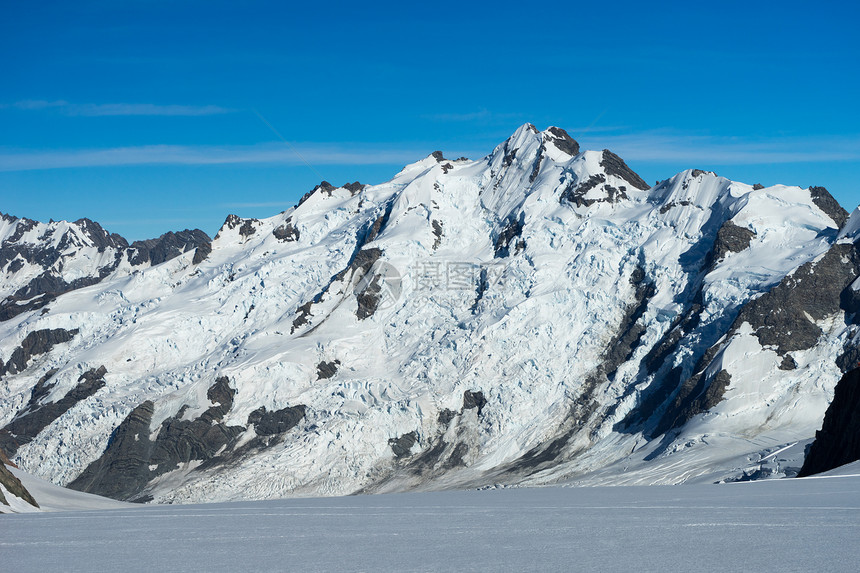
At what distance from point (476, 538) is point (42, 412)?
15436 cm

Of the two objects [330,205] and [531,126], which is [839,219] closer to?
[531,126]

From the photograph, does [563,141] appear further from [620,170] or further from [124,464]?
[124,464]

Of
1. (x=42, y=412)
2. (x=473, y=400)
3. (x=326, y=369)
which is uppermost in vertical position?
(x=326, y=369)

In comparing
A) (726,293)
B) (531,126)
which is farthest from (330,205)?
(726,293)

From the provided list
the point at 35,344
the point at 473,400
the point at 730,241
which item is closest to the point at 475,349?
the point at 473,400

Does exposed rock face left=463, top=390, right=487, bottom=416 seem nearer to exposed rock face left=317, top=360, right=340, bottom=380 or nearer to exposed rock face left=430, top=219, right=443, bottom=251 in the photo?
exposed rock face left=317, top=360, right=340, bottom=380

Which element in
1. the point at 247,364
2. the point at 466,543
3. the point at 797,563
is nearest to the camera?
the point at 797,563

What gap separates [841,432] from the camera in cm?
5691

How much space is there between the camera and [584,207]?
160 meters

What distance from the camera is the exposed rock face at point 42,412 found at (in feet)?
488

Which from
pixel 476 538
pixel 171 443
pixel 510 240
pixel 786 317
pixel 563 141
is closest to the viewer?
pixel 476 538

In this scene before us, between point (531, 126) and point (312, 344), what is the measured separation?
74611 millimetres

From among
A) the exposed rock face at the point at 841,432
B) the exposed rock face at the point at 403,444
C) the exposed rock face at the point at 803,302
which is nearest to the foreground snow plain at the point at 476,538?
the exposed rock face at the point at 841,432

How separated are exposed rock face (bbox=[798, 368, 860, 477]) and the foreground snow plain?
106 feet
